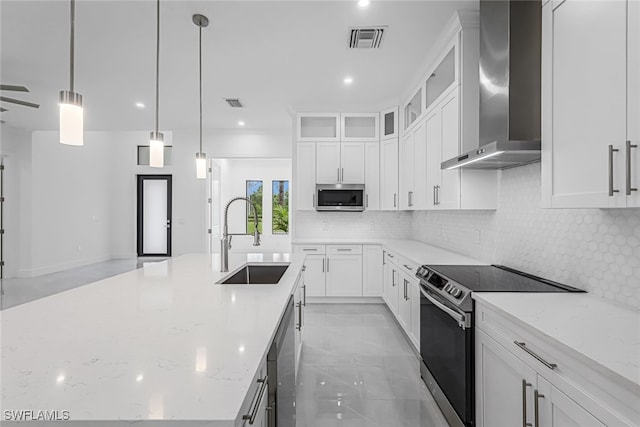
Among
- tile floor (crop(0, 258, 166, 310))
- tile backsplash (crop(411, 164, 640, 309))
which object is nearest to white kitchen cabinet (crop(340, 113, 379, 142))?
tile backsplash (crop(411, 164, 640, 309))

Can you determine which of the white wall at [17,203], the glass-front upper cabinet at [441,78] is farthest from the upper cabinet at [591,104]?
the white wall at [17,203]

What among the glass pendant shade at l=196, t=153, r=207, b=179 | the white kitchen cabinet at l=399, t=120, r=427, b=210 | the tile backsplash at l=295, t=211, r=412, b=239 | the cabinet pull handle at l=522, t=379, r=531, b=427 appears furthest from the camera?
the tile backsplash at l=295, t=211, r=412, b=239

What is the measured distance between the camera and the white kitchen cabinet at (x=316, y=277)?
Result: 15.0 ft

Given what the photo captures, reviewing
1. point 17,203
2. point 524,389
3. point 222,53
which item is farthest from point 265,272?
point 17,203

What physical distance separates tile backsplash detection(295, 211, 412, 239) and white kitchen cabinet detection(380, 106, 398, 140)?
3.91 feet

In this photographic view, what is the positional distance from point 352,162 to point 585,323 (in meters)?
3.79

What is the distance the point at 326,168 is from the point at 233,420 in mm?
4335

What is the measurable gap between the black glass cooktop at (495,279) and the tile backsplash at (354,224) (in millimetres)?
2589

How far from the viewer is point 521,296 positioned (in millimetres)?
1667

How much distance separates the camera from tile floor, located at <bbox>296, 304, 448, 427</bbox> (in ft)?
7.00

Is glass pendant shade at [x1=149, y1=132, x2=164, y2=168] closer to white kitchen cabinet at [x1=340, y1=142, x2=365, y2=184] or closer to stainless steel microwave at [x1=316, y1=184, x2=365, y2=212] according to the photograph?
stainless steel microwave at [x1=316, y1=184, x2=365, y2=212]

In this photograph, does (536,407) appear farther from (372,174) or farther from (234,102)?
(234,102)

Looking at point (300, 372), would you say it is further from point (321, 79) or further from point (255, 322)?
point (321, 79)

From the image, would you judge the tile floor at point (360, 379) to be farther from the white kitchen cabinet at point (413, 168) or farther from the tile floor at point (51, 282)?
the tile floor at point (51, 282)
